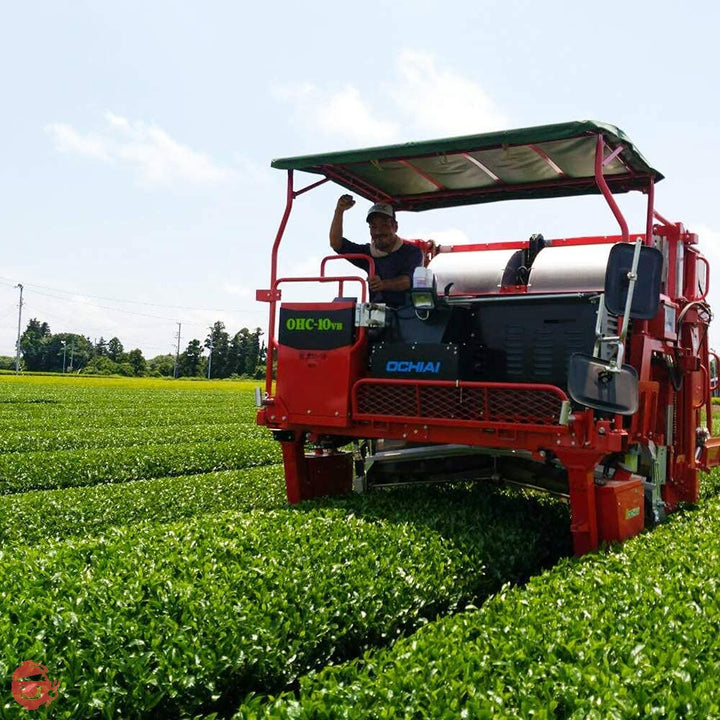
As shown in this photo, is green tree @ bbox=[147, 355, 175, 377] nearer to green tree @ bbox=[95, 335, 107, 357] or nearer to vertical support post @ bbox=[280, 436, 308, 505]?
green tree @ bbox=[95, 335, 107, 357]

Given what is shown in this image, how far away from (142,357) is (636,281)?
104926 millimetres

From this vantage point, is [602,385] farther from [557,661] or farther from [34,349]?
[34,349]

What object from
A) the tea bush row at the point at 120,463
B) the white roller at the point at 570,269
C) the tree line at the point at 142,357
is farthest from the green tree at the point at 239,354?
the white roller at the point at 570,269

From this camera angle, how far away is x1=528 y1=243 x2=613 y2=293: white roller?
680 cm

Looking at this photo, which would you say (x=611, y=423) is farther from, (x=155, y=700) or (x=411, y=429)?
(x=155, y=700)

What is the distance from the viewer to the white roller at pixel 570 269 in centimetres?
680

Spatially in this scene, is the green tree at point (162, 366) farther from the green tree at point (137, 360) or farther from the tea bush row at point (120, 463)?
the tea bush row at point (120, 463)

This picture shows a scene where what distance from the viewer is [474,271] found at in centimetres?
750

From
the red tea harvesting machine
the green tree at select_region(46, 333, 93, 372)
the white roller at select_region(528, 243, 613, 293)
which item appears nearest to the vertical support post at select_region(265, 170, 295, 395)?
the red tea harvesting machine

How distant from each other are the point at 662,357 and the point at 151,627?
208 inches

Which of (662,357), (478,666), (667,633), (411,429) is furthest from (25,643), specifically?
(662,357)

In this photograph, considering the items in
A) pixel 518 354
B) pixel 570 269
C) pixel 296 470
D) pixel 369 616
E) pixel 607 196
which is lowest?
pixel 369 616

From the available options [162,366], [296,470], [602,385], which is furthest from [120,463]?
[162,366]

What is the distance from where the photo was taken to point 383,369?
6.74 metres
